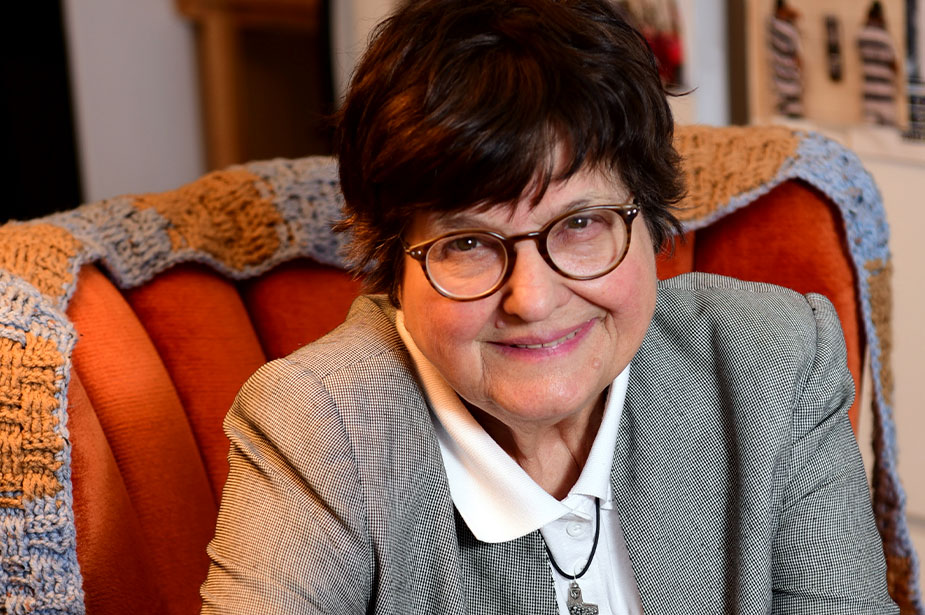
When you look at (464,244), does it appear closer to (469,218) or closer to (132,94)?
(469,218)

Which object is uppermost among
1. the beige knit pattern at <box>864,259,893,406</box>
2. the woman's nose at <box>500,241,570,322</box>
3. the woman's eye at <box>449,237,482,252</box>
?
the woman's eye at <box>449,237,482,252</box>

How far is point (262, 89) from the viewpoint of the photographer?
370 centimetres

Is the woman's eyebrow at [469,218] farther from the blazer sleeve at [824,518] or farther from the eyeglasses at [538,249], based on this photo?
the blazer sleeve at [824,518]

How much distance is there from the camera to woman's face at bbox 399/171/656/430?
97 centimetres

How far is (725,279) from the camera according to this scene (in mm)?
1264

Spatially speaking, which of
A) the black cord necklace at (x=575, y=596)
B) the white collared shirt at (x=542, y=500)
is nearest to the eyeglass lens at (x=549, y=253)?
the white collared shirt at (x=542, y=500)

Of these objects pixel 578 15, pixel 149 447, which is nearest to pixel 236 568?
pixel 149 447

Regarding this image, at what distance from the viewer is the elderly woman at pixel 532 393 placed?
3.13 ft

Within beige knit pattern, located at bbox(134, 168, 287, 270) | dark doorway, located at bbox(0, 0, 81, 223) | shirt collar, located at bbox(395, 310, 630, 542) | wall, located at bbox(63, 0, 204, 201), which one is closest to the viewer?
shirt collar, located at bbox(395, 310, 630, 542)

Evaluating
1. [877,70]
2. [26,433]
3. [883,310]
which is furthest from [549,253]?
[877,70]

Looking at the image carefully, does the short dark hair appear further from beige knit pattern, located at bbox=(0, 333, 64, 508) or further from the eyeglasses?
beige knit pattern, located at bbox=(0, 333, 64, 508)

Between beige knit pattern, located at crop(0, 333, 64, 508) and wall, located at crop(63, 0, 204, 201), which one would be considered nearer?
beige knit pattern, located at crop(0, 333, 64, 508)

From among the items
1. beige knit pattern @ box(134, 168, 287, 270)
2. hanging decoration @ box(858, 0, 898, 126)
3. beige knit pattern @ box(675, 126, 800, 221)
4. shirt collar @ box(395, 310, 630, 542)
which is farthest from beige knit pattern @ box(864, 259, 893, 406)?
beige knit pattern @ box(134, 168, 287, 270)

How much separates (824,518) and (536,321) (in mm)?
408
